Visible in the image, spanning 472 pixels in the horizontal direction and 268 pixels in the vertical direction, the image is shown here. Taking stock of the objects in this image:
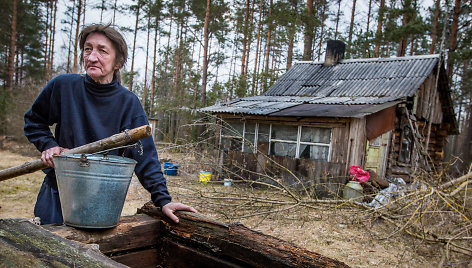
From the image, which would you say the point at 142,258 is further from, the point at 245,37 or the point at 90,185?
the point at 245,37

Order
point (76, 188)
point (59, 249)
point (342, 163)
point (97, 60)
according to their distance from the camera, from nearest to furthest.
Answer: point (59, 249)
point (76, 188)
point (97, 60)
point (342, 163)

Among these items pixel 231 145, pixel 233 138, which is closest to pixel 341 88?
pixel 233 138

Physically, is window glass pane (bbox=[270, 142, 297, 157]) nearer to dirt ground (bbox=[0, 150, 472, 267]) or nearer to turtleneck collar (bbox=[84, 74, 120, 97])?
dirt ground (bbox=[0, 150, 472, 267])

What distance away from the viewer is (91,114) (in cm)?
183

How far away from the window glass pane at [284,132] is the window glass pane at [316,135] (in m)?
0.29

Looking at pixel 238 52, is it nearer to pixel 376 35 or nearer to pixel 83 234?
pixel 376 35

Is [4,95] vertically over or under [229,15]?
under

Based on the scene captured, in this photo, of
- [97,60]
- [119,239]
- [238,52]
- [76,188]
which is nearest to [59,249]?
[76,188]

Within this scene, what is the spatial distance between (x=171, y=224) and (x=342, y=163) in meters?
8.16

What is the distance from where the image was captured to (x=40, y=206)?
6.01 ft

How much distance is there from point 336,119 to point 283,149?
204cm

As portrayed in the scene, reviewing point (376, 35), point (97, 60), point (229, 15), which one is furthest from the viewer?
point (229, 15)

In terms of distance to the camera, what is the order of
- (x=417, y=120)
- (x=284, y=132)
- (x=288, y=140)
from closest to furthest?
(x=288, y=140) → (x=284, y=132) → (x=417, y=120)

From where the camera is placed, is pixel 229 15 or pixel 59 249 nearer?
pixel 59 249
